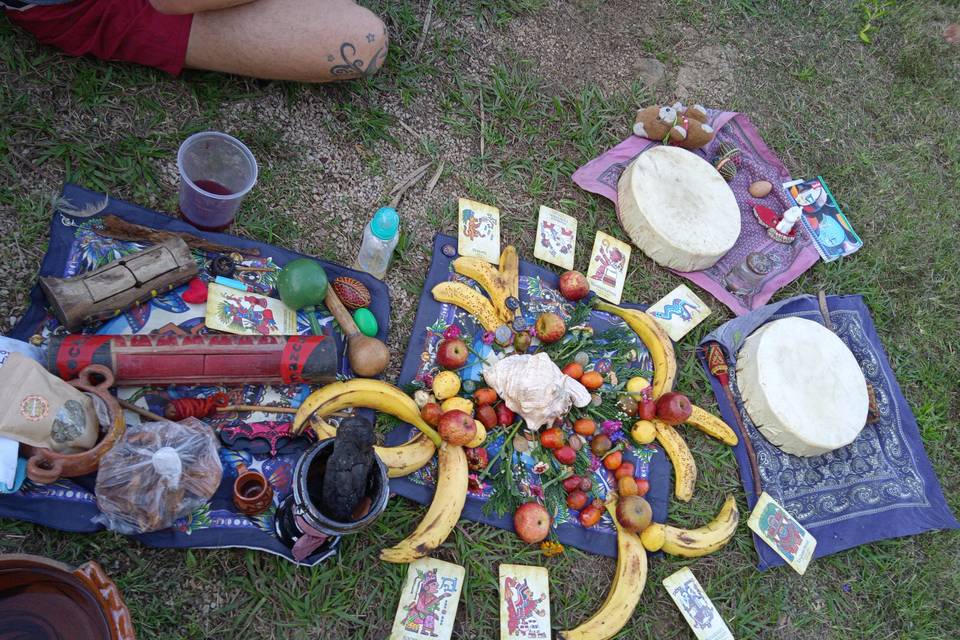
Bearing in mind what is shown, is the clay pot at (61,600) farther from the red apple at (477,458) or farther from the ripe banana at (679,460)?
the ripe banana at (679,460)

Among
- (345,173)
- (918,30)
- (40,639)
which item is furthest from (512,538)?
(918,30)

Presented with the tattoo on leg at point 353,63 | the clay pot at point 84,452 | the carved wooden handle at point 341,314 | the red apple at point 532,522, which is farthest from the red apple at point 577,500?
the tattoo on leg at point 353,63

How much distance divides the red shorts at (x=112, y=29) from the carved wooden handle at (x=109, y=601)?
2245mm

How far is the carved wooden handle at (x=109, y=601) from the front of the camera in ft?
5.52

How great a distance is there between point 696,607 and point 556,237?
193 centimetres

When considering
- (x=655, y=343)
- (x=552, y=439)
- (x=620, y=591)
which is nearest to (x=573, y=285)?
(x=655, y=343)

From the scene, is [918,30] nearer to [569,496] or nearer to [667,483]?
[667,483]

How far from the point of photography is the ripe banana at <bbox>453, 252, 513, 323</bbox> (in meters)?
3.02

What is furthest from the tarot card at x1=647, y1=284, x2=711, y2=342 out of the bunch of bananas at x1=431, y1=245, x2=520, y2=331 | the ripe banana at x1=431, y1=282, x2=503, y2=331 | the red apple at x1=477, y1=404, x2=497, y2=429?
the red apple at x1=477, y1=404, x2=497, y2=429

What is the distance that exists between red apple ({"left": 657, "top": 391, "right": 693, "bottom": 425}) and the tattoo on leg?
7.26ft

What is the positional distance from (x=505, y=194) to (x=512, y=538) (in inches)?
72.6

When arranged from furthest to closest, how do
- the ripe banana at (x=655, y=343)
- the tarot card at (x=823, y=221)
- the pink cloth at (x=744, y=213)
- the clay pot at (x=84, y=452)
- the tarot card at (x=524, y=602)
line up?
1. the tarot card at (x=823, y=221)
2. the pink cloth at (x=744, y=213)
3. the ripe banana at (x=655, y=343)
4. the tarot card at (x=524, y=602)
5. the clay pot at (x=84, y=452)

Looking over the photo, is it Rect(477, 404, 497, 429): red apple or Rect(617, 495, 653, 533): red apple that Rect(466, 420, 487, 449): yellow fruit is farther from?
Rect(617, 495, 653, 533): red apple

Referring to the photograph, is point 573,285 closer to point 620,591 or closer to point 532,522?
point 532,522
